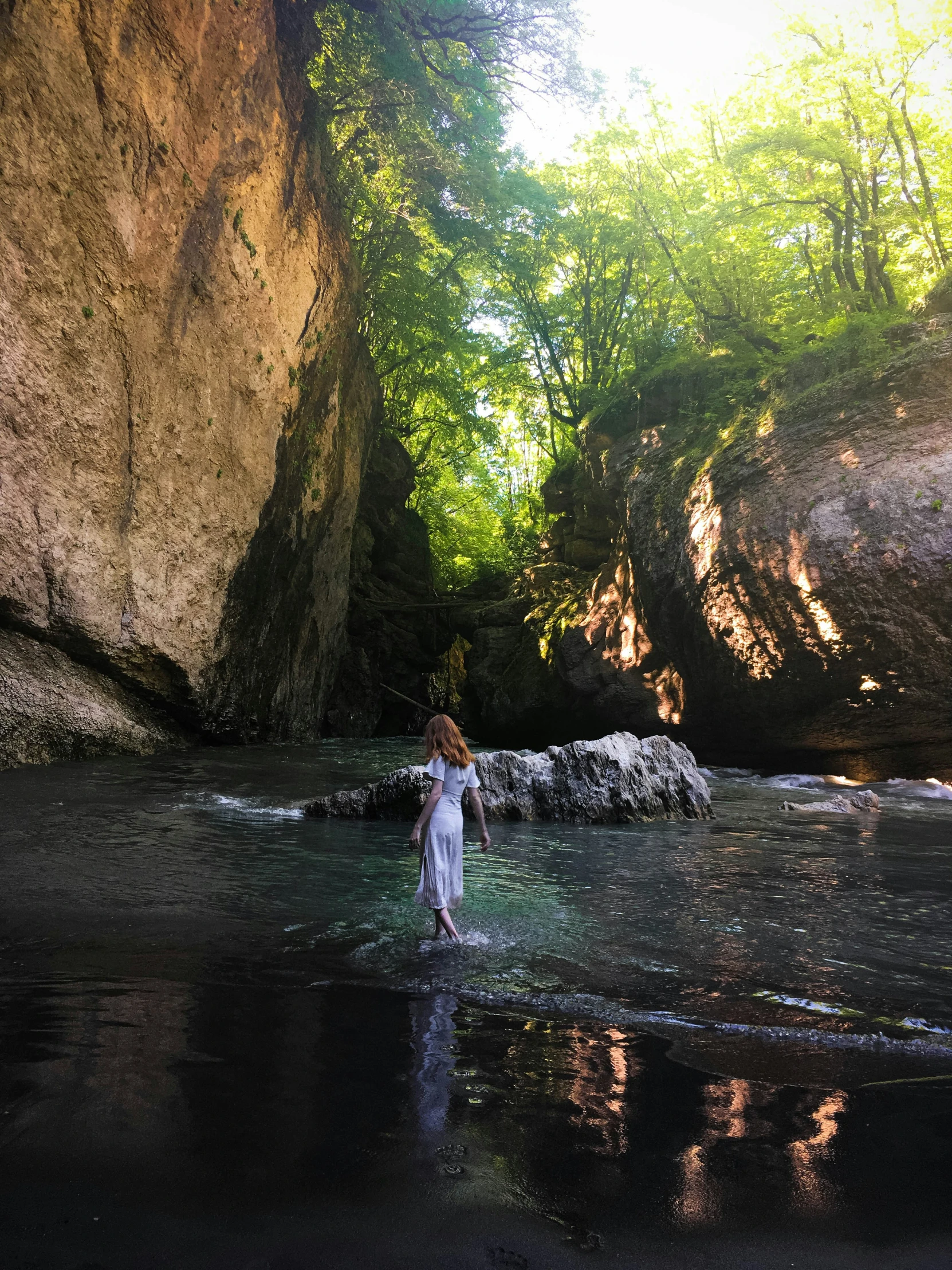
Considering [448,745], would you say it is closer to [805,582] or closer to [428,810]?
[428,810]

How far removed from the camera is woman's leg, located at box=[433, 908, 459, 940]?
187 inches

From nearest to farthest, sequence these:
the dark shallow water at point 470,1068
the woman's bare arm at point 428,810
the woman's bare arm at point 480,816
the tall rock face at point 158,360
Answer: the dark shallow water at point 470,1068
the woman's bare arm at point 428,810
the woman's bare arm at point 480,816
the tall rock face at point 158,360

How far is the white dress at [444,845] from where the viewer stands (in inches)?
193

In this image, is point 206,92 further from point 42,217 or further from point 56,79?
point 42,217

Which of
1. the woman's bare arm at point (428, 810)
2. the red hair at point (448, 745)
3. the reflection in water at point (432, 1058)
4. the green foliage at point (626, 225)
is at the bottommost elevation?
the reflection in water at point (432, 1058)

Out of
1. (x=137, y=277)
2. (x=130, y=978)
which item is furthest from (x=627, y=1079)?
(x=137, y=277)

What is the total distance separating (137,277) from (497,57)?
999cm

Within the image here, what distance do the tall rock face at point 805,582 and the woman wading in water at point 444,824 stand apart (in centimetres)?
920

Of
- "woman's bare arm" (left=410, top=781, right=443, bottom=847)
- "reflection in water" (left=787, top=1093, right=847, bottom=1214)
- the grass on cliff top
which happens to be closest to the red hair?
"woman's bare arm" (left=410, top=781, right=443, bottom=847)

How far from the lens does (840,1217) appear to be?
6.75ft

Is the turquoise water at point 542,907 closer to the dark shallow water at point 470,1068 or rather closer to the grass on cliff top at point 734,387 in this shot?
the dark shallow water at point 470,1068

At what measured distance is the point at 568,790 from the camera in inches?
373

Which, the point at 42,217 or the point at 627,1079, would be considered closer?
the point at 627,1079

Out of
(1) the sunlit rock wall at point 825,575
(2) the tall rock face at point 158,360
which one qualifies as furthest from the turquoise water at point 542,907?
→ (1) the sunlit rock wall at point 825,575
